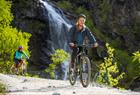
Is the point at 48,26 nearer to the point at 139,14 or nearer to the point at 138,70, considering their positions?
the point at 138,70

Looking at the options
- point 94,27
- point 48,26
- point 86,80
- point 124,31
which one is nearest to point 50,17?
point 48,26

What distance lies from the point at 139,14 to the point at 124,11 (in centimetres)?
176

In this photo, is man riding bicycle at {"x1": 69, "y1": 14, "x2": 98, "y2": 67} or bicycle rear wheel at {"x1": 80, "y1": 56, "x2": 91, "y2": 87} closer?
man riding bicycle at {"x1": 69, "y1": 14, "x2": 98, "y2": 67}

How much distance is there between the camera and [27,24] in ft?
149

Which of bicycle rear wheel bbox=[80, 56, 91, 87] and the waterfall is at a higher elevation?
the waterfall

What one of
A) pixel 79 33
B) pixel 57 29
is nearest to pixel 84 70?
pixel 79 33

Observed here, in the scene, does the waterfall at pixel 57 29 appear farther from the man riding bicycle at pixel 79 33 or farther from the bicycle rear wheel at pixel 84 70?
the man riding bicycle at pixel 79 33

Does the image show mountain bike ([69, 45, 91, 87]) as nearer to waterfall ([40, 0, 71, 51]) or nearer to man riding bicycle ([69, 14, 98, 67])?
man riding bicycle ([69, 14, 98, 67])

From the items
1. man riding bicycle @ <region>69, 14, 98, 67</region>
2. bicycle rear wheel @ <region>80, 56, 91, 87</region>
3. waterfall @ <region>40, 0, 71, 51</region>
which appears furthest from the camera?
waterfall @ <region>40, 0, 71, 51</region>

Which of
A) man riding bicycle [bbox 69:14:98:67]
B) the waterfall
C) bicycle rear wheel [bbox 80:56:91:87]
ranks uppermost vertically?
the waterfall

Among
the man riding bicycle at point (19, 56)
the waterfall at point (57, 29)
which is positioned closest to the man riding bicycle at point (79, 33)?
the man riding bicycle at point (19, 56)

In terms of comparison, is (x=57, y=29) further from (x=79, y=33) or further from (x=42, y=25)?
(x=79, y=33)

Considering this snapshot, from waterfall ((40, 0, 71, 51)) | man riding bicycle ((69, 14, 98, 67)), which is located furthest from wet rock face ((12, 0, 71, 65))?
man riding bicycle ((69, 14, 98, 67))

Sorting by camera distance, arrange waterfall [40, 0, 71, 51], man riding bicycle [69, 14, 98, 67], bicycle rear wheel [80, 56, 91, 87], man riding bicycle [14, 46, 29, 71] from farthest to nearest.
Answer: waterfall [40, 0, 71, 51] → man riding bicycle [14, 46, 29, 71] → bicycle rear wheel [80, 56, 91, 87] → man riding bicycle [69, 14, 98, 67]
